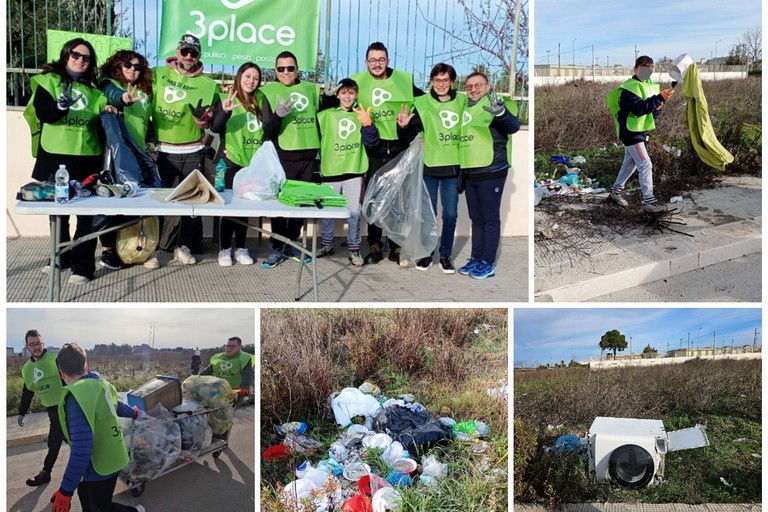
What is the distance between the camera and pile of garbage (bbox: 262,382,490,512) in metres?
4.30

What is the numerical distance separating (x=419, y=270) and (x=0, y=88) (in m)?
3.70

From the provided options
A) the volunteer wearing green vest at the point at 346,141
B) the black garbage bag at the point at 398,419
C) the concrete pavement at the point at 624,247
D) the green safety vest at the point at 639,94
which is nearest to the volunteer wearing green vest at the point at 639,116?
the green safety vest at the point at 639,94

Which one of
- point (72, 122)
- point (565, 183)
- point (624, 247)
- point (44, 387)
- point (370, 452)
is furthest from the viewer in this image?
point (565, 183)

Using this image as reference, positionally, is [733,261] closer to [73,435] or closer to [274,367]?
[274,367]

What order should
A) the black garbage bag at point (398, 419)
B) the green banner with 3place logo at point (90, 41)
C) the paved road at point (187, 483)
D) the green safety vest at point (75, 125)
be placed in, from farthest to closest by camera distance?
the green banner with 3place logo at point (90, 41) < the green safety vest at point (75, 125) < the black garbage bag at point (398, 419) < the paved road at point (187, 483)

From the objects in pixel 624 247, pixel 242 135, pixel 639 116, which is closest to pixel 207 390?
pixel 242 135

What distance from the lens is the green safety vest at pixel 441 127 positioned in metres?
5.63

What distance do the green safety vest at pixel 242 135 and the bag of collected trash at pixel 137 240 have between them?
76 centimetres

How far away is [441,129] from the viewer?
5656 mm

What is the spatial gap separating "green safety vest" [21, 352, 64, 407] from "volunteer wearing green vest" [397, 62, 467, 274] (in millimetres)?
2936

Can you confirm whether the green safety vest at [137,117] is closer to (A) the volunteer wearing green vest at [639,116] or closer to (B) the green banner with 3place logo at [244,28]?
(B) the green banner with 3place logo at [244,28]

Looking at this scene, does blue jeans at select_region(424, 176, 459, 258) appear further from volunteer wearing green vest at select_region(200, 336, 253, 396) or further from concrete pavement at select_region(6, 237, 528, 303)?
volunteer wearing green vest at select_region(200, 336, 253, 396)

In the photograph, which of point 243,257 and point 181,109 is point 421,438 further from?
point 181,109

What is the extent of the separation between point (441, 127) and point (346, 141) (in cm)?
73
